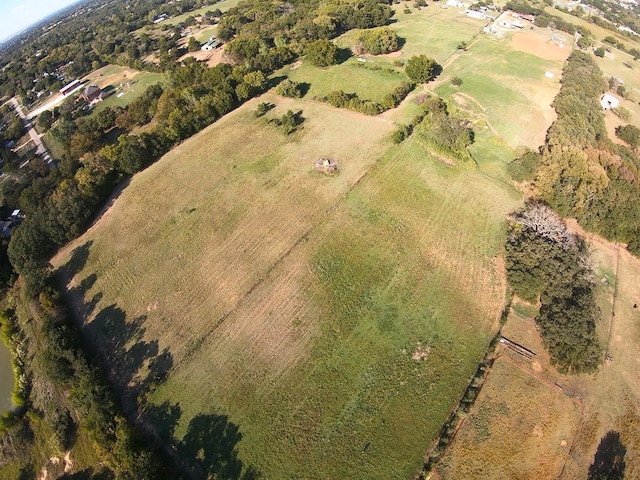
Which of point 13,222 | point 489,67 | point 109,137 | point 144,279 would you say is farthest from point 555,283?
point 109,137

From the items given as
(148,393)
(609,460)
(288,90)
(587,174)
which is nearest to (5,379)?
(148,393)

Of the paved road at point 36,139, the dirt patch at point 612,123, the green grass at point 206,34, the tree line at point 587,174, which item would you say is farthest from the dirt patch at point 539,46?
the paved road at point 36,139

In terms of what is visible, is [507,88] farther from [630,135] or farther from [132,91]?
[132,91]

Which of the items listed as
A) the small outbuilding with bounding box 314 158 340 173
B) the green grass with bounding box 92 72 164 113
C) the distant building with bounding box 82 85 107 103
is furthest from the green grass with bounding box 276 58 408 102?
the distant building with bounding box 82 85 107 103

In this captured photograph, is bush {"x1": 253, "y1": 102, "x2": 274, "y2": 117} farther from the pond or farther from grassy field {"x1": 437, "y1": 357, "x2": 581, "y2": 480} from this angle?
grassy field {"x1": 437, "y1": 357, "x2": 581, "y2": 480}

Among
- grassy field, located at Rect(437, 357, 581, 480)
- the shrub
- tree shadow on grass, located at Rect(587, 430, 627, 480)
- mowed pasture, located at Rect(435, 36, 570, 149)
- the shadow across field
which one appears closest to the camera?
tree shadow on grass, located at Rect(587, 430, 627, 480)

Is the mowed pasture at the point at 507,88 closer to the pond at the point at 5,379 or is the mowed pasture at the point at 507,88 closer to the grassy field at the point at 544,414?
the grassy field at the point at 544,414
